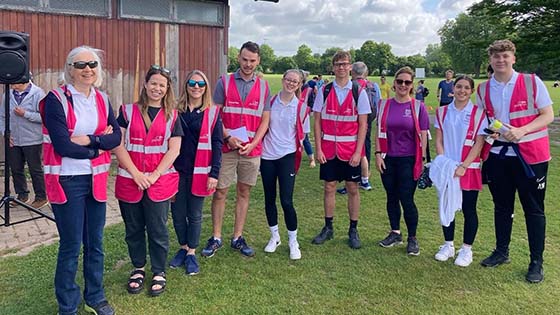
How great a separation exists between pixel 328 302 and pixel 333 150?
1606 millimetres

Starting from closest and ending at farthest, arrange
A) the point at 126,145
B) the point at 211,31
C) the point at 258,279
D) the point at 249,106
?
the point at 126,145
the point at 258,279
the point at 249,106
the point at 211,31

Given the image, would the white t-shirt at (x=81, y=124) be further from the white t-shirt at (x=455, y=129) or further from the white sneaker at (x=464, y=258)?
the white sneaker at (x=464, y=258)

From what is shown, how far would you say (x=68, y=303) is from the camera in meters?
3.21

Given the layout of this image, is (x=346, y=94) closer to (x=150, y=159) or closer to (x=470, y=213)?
(x=470, y=213)

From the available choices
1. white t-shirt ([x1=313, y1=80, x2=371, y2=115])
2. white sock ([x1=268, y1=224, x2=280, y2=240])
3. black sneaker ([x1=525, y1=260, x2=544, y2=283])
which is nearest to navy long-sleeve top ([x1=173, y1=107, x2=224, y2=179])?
white sock ([x1=268, y1=224, x2=280, y2=240])

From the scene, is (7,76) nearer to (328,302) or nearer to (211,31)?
(328,302)

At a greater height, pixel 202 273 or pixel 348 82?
pixel 348 82

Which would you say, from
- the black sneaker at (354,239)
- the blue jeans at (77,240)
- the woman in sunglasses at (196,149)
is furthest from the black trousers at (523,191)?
the blue jeans at (77,240)

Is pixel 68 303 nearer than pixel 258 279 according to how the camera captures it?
Yes

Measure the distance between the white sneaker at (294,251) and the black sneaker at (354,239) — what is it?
622 mm

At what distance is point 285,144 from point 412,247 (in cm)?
166

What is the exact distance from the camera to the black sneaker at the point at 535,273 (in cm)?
408

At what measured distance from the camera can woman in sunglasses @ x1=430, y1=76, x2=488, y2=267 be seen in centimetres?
435

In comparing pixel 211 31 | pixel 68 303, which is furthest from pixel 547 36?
pixel 68 303
